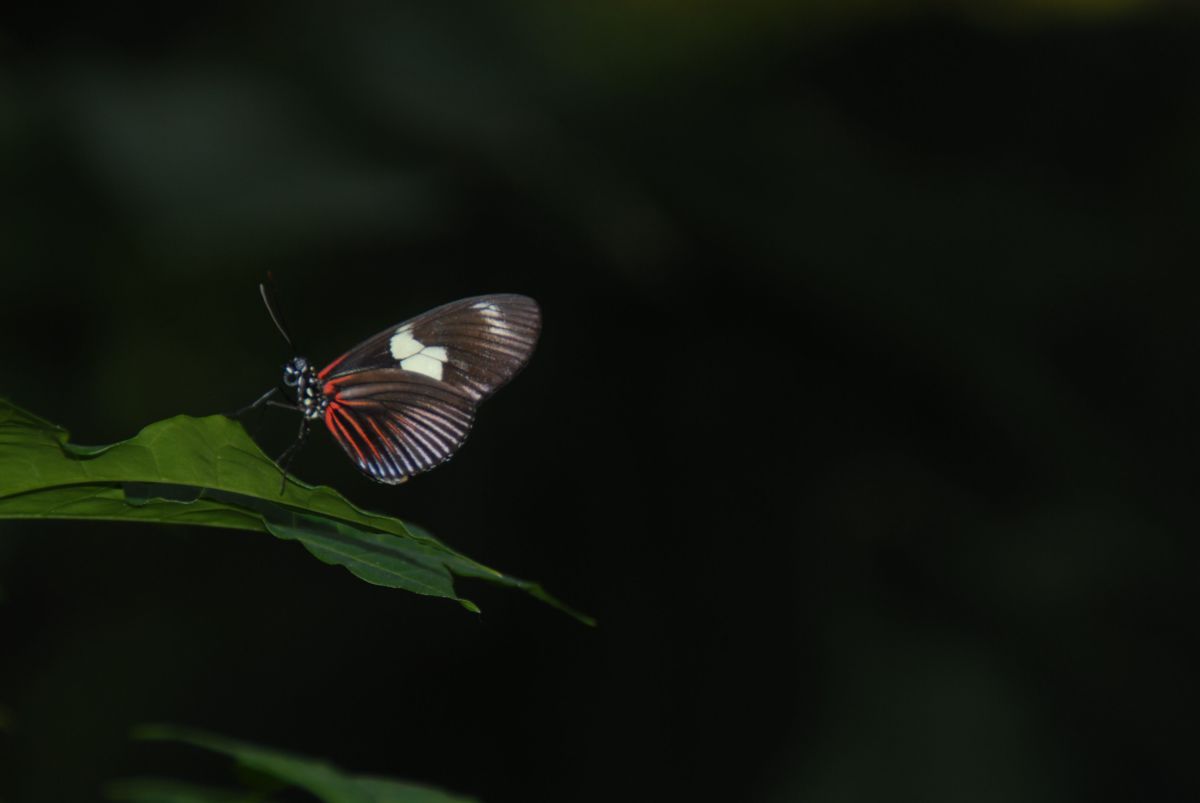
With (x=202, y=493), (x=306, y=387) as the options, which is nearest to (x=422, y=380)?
(x=306, y=387)

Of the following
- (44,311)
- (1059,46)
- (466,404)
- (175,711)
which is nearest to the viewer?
(466,404)

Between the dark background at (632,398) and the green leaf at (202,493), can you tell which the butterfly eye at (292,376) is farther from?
the dark background at (632,398)

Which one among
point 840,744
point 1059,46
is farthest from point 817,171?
point 840,744

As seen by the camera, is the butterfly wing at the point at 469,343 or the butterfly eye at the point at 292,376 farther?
the butterfly eye at the point at 292,376

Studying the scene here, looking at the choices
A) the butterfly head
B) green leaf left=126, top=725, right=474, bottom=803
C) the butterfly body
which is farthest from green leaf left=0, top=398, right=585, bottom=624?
the butterfly head

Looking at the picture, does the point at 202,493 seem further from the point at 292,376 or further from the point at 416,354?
the point at 292,376

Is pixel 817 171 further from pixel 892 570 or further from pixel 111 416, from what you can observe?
pixel 111 416

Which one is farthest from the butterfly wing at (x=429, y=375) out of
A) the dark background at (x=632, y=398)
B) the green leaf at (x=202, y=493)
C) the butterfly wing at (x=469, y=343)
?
the dark background at (x=632, y=398)
